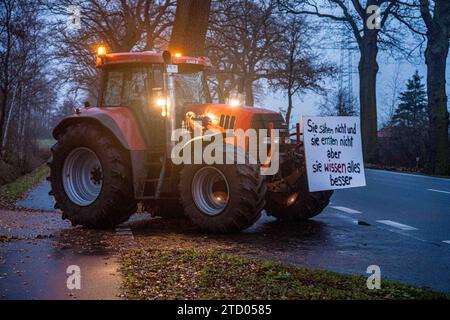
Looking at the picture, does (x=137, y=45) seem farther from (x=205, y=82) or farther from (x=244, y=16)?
(x=205, y=82)

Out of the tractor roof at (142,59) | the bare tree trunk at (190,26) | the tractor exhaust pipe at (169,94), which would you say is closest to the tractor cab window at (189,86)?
the tractor roof at (142,59)

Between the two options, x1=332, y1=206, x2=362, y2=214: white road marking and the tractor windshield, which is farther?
x1=332, y1=206, x2=362, y2=214: white road marking

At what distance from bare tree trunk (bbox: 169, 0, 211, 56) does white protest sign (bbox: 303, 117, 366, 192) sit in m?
5.97

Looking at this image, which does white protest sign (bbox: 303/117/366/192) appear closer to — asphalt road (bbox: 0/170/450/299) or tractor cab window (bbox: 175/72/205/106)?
asphalt road (bbox: 0/170/450/299)

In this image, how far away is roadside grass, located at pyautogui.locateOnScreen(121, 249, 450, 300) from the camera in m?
5.84

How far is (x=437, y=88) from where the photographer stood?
90.6 feet

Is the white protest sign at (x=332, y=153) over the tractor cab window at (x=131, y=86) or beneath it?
beneath

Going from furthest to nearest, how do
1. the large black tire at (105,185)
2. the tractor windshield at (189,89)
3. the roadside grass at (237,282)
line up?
the tractor windshield at (189,89), the large black tire at (105,185), the roadside grass at (237,282)

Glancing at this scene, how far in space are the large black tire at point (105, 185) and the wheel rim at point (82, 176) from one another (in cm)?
16

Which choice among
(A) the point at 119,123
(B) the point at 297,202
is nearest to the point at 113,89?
(A) the point at 119,123

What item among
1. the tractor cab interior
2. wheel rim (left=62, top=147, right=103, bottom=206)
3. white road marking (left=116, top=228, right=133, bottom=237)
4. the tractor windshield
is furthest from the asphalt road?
the tractor windshield

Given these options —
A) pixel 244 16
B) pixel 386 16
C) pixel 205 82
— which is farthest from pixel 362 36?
pixel 205 82

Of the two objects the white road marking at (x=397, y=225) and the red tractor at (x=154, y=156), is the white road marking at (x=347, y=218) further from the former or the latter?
the red tractor at (x=154, y=156)

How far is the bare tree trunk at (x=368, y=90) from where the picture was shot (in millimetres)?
34750
